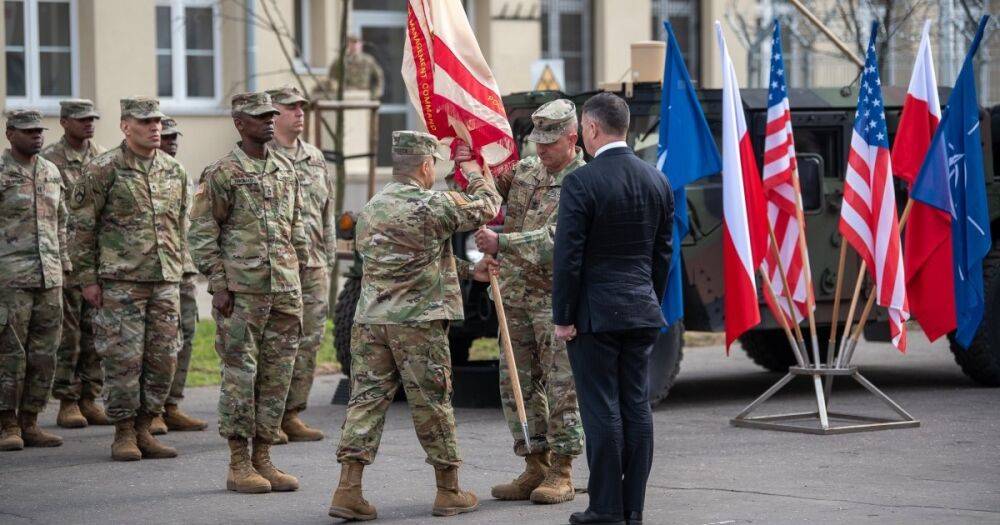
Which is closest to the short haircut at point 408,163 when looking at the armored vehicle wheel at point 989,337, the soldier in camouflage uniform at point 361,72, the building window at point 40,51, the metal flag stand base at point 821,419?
the metal flag stand base at point 821,419

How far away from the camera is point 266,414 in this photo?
8312 mm

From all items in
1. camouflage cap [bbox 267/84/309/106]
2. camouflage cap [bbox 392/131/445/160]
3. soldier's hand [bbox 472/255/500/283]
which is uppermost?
camouflage cap [bbox 267/84/309/106]

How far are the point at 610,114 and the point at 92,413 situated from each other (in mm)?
5151

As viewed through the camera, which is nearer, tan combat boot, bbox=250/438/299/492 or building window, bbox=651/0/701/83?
tan combat boot, bbox=250/438/299/492

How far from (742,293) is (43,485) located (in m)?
4.04

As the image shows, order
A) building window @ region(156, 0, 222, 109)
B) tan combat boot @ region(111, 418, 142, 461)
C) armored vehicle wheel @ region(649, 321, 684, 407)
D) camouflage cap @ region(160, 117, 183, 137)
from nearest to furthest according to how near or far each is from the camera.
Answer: tan combat boot @ region(111, 418, 142, 461) → camouflage cap @ region(160, 117, 183, 137) → armored vehicle wheel @ region(649, 321, 684, 407) → building window @ region(156, 0, 222, 109)

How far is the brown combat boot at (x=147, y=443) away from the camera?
9.30 m

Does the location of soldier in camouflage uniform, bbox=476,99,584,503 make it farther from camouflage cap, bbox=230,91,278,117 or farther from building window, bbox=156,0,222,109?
building window, bbox=156,0,222,109

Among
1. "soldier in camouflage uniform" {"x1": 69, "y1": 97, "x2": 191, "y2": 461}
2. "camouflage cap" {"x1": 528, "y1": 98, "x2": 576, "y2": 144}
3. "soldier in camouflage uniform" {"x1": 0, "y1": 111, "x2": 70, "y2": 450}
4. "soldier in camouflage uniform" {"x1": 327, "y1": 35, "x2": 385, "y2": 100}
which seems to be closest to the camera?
"camouflage cap" {"x1": 528, "y1": 98, "x2": 576, "y2": 144}

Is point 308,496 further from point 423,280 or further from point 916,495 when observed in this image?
point 916,495

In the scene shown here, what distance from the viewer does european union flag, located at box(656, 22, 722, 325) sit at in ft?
31.4

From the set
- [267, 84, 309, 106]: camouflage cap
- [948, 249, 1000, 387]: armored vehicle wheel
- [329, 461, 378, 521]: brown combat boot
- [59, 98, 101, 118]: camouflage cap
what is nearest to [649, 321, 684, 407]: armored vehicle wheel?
[948, 249, 1000, 387]: armored vehicle wheel

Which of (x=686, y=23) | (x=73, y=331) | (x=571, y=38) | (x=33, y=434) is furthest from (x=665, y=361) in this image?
(x=686, y=23)

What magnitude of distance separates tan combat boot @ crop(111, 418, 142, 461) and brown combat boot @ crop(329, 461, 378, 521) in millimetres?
2267
